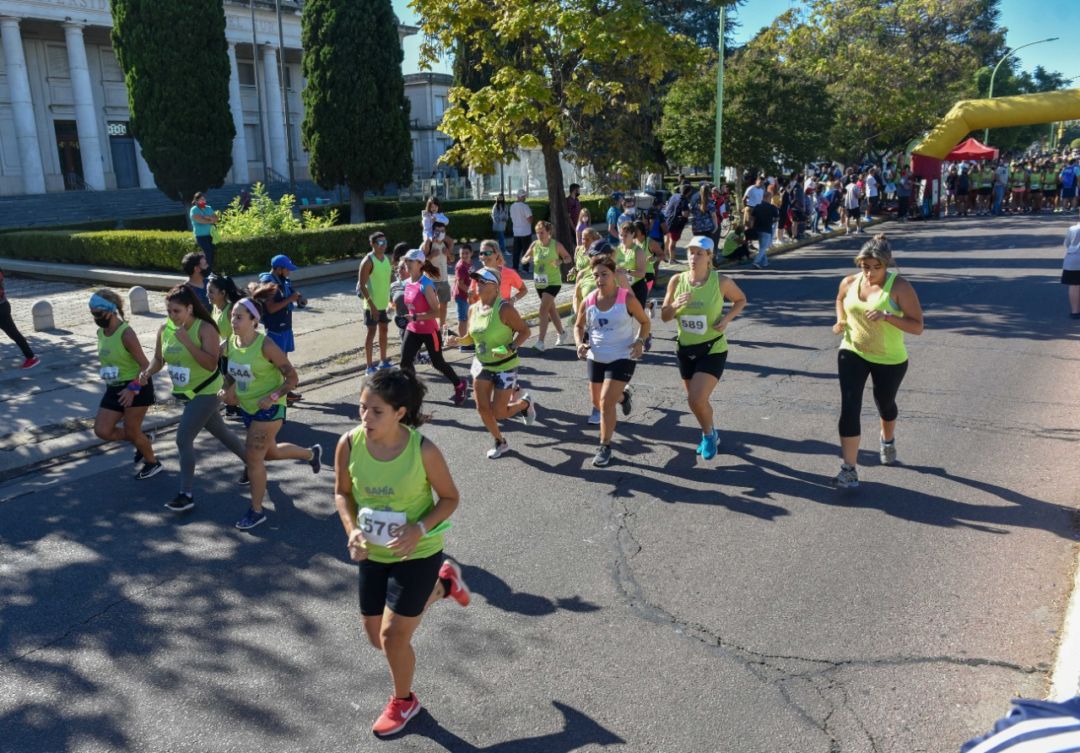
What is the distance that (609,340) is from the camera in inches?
271

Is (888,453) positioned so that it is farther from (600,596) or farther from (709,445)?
(600,596)

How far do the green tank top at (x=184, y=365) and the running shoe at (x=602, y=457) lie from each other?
3.07 m

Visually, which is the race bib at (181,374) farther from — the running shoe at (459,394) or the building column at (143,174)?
the building column at (143,174)

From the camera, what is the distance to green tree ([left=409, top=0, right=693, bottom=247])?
14.9 meters

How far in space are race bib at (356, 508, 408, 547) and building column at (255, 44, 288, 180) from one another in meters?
45.9

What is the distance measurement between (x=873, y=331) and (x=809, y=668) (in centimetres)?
288

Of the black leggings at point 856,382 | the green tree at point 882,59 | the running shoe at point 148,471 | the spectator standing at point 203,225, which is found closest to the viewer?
the black leggings at point 856,382

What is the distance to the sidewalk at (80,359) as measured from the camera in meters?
8.33

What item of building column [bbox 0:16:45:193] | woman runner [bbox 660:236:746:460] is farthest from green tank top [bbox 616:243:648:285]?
building column [bbox 0:16:45:193]

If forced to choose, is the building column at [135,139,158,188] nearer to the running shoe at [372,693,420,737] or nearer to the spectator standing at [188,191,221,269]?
the spectator standing at [188,191,221,269]

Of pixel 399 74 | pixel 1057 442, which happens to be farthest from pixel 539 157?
pixel 1057 442

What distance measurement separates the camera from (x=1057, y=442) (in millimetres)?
7324

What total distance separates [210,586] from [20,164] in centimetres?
4114

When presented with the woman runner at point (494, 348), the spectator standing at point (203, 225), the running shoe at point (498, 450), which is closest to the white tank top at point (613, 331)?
the woman runner at point (494, 348)
